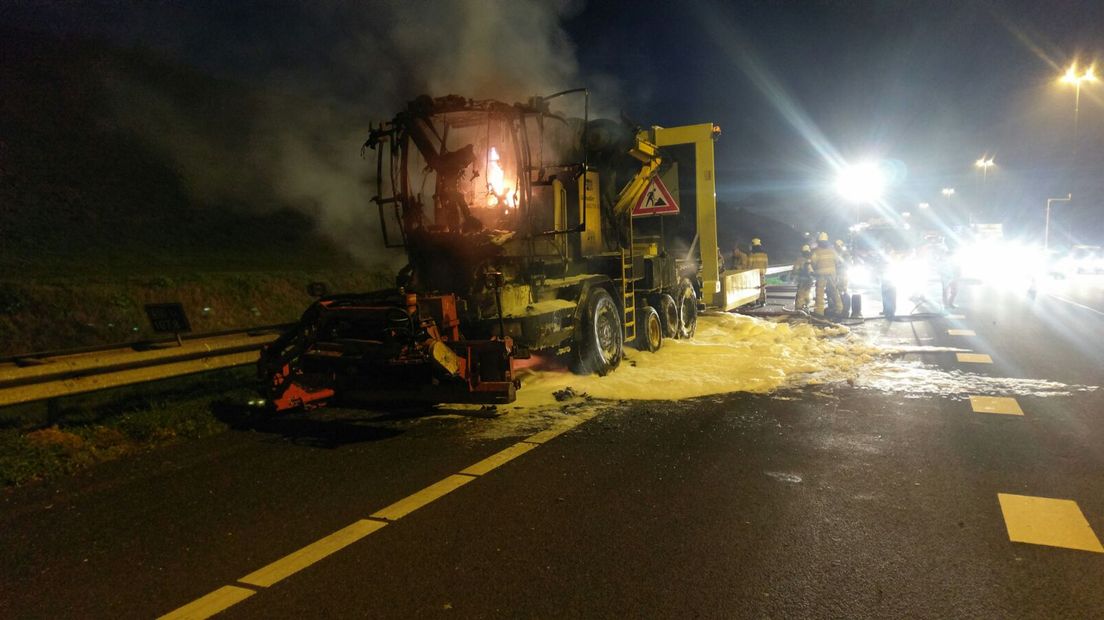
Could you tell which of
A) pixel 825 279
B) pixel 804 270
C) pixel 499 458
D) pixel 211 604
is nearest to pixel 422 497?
pixel 499 458

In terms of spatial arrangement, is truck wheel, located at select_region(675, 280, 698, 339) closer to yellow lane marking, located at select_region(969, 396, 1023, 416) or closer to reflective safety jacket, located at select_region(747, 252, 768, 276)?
reflective safety jacket, located at select_region(747, 252, 768, 276)

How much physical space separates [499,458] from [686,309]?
23.3 feet

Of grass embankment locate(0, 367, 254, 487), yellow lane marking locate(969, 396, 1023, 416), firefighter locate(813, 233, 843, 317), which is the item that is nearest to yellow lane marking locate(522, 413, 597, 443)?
grass embankment locate(0, 367, 254, 487)

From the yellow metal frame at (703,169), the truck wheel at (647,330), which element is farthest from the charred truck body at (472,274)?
the yellow metal frame at (703,169)

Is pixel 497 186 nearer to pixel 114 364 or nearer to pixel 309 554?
pixel 114 364

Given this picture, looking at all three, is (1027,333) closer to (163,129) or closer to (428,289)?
(428,289)

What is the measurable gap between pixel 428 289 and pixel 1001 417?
5.38 meters

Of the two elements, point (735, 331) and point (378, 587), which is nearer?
point (378, 587)

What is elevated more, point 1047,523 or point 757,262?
point 757,262

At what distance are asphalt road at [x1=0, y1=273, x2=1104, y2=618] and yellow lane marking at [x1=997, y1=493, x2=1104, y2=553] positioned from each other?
0.02 meters

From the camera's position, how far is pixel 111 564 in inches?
132

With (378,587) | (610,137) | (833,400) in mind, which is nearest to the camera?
(378,587)

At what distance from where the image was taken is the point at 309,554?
11.0ft

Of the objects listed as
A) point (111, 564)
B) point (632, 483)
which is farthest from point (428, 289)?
point (111, 564)
